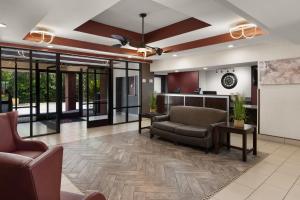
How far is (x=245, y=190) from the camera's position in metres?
2.74

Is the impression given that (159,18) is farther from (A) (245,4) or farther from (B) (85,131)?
(B) (85,131)

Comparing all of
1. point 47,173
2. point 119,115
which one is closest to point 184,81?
point 119,115

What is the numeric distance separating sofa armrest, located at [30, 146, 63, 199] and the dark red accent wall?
328 inches

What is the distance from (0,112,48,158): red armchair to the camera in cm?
288

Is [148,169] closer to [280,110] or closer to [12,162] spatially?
[12,162]

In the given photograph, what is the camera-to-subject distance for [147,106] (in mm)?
8562

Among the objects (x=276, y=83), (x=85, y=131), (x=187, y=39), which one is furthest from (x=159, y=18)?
(x=85, y=131)

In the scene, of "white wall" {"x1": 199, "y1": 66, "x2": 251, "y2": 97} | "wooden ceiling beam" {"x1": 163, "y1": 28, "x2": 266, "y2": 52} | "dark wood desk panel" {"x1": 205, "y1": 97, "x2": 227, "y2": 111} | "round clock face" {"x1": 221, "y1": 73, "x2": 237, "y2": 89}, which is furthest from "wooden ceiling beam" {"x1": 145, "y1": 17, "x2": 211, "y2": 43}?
"round clock face" {"x1": 221, "y1": 73, "x2": 237, "y2": 89}

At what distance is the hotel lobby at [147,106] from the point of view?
270 cm

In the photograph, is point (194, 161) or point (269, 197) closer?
point (269, 197)

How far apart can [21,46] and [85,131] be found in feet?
9.88

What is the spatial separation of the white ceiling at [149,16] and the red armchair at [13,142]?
1665 mm

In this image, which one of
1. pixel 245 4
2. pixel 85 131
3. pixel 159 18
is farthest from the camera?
pixel 85 131

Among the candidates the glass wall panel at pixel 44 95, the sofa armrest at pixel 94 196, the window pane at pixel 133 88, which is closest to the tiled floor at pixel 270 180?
the sofa armrest at pixel 94 196
